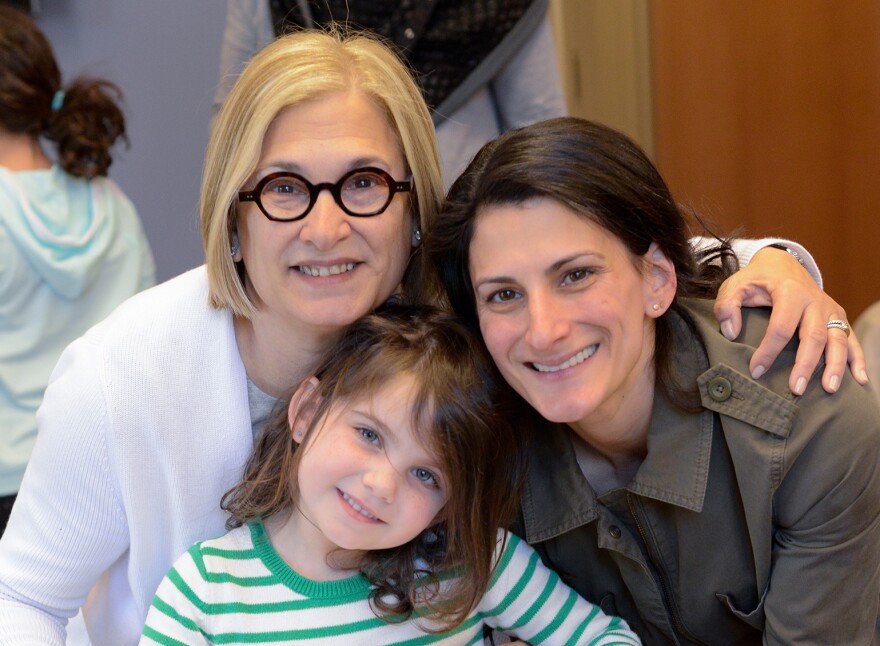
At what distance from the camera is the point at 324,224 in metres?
1.46

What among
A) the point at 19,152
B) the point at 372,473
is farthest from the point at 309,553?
the point at 19,152

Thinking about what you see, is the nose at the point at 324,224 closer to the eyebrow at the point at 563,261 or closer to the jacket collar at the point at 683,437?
the eyebrow at the point at 563,261

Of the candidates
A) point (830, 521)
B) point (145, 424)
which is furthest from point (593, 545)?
point (145, 424)

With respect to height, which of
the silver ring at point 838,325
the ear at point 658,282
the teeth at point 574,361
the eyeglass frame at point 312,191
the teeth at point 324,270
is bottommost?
the silver ring at point 838,325

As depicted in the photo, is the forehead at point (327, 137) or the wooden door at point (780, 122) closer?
the forehead at point (327, 137)

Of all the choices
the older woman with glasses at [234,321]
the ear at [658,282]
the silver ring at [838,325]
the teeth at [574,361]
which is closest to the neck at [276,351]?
the older woman with glasses at [234,321]

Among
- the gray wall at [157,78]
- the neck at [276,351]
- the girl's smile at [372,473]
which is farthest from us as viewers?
the gray wall at [157,78]

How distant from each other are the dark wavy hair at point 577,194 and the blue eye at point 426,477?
0.71ft

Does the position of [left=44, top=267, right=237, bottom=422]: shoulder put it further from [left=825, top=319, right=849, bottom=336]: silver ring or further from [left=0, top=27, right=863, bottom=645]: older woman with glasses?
[left=825, top=319, right=849, bottom=336]: silver ring

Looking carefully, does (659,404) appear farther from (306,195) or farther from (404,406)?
(306,195)

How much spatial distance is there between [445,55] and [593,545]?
1091 mm

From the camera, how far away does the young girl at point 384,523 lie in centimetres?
150

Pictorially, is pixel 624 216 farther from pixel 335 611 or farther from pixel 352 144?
pixel 335 611

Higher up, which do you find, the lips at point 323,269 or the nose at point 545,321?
the lips at point 323,269
